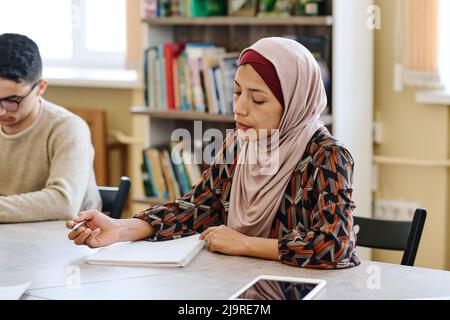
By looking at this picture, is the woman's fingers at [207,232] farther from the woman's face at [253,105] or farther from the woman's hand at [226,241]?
the woman's face at [253,105]

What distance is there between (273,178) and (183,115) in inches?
69.6

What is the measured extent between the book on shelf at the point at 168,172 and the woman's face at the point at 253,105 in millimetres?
1864

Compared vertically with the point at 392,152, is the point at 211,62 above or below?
above

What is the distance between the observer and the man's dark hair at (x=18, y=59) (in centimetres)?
268

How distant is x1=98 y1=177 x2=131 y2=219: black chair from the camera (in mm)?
2799

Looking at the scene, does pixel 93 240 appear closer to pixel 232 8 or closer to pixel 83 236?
pixel 83 236

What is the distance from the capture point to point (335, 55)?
348 centimetres

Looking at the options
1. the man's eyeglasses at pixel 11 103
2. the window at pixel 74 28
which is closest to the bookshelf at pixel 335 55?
the window at pixel 74 28

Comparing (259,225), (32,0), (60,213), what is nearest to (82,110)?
(32,0)

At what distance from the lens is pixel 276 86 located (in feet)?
6.87

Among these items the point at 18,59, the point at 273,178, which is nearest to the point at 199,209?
the point at 273,178

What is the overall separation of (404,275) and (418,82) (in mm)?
1860

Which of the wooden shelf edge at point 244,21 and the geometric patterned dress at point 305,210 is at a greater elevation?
the wooden shelf edge at point 244,21
